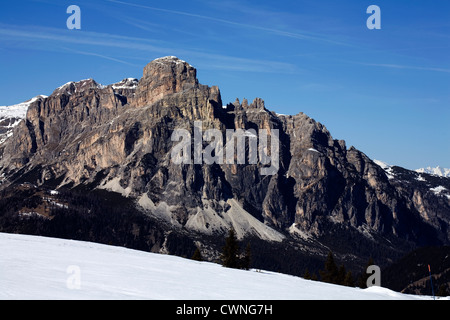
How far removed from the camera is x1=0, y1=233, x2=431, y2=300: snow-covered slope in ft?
136

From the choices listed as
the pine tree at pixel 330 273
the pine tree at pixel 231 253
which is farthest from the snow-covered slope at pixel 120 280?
the pine tree at pixel 330 273

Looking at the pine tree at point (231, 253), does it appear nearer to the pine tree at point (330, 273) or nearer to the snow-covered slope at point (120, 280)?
the snow-covered slope at point (120, 280)

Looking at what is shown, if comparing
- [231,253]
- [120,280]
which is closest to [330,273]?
[231,253]

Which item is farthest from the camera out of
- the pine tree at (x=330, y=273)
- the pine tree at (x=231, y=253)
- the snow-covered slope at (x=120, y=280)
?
the pine tree at (x=330, y=273)

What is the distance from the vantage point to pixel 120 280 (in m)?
47.4

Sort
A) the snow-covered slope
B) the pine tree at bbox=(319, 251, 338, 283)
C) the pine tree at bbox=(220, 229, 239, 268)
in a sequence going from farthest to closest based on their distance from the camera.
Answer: the pine tree at bbox=(319, 251, 338, 283) → the pine tree at bbox=(220, 229, 239, 268) → the snow-covered slope

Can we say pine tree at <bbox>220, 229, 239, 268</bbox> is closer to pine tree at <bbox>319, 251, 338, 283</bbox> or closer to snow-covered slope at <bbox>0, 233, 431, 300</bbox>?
snow-covered slope at <bbox>0, 233, 431, 300</bbox>

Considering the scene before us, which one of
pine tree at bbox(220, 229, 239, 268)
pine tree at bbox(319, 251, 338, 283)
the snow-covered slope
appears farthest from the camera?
pine tree at bbox(319, 251, 338, 283)

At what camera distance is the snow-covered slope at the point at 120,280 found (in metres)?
41.6

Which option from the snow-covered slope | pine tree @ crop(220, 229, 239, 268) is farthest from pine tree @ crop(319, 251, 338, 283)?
the snow-covered slope

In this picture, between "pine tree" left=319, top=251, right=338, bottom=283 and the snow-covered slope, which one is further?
"pine tree" left=319, top=251, right=338, bottom=283

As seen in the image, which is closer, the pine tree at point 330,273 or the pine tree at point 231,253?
the pine tree at point 231,253

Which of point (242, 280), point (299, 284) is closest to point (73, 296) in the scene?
point (242, 280)
